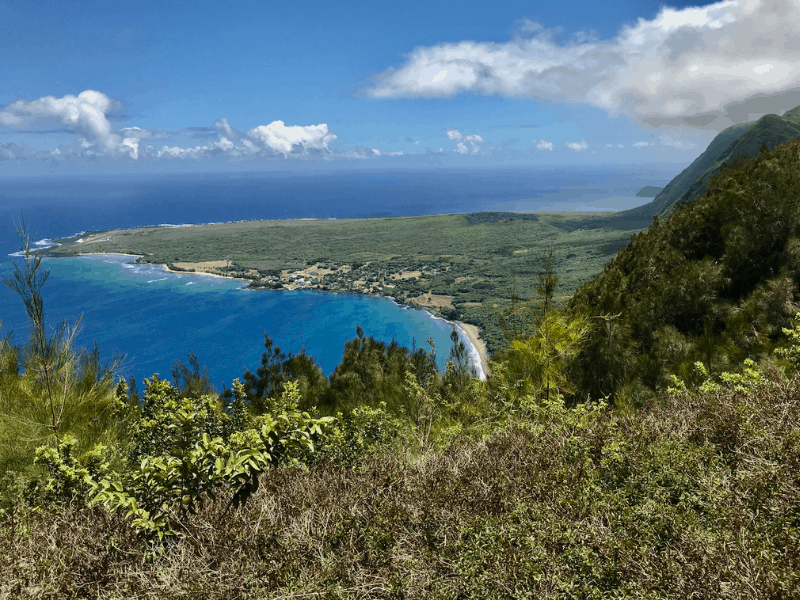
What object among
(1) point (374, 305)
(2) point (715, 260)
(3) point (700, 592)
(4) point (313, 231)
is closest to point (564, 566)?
(3) point (700, 592)

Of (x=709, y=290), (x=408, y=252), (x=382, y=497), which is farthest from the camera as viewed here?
(x=408, y=252)

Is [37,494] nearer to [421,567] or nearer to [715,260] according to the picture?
[421,567]

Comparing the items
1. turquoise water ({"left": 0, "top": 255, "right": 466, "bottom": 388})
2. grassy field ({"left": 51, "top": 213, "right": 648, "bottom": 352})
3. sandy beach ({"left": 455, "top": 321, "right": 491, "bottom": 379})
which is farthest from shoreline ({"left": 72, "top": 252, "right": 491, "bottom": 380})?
turquoise water ({"left": 0, "top": 255, "right": 466, "bottom": 388})

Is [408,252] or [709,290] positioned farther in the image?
[408,252]

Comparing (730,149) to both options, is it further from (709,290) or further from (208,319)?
(709,290)

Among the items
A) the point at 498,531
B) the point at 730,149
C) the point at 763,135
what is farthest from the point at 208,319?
the point at 763,135

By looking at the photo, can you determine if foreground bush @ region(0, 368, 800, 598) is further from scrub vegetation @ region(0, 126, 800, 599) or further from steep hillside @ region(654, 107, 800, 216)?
steep hillside @ region(654, 107, 800, 216)
